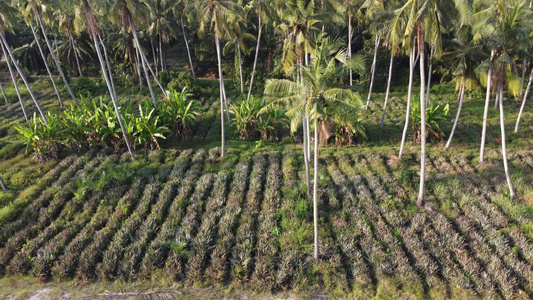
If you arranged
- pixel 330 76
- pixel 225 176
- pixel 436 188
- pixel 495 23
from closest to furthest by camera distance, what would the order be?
pixel 330 76 → pixel 495 23 → pixel 436 188 → pixel 225 176

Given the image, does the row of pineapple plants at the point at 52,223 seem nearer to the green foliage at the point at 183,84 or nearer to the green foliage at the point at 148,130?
the green foliage at the point at 148,130

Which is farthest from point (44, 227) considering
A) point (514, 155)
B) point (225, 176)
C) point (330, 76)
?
point (514, 155)

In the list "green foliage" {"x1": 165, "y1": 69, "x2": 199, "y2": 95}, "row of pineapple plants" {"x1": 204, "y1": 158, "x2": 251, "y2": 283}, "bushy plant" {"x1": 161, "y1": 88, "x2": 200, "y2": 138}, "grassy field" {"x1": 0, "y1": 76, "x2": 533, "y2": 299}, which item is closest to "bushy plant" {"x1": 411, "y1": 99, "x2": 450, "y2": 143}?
"grassy field" {"x1": 0, "y1": 76, "x2": 533, "y2": 299}

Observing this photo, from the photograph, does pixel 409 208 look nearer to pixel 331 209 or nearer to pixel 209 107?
pixel 331 209

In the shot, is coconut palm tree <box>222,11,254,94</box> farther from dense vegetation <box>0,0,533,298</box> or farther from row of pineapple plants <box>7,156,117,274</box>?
row of pineapple plants <box>7,156,117,274</box>

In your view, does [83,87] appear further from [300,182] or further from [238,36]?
[300,182]

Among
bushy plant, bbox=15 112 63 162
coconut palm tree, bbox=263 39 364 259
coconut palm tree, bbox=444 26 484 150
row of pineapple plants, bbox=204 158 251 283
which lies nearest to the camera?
coconut palm tree, bbox=263 39 364 259
